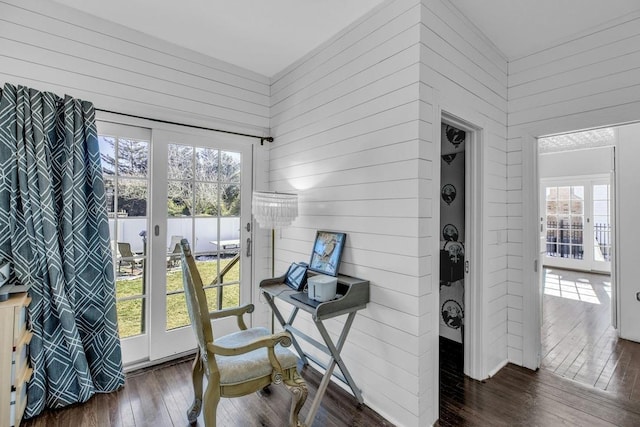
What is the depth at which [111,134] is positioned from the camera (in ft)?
8.18

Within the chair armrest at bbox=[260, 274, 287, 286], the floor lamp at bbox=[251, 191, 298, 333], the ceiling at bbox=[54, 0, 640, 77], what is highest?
the ceiling at bbox=[54, 0, 640, 77]

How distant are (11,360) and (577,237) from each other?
900 centimetres

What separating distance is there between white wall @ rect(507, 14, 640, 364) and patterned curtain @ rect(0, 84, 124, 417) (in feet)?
11.0

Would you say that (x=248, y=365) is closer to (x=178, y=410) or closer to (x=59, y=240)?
(x=178, y=410)

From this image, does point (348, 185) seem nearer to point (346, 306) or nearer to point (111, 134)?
point (346, 306)

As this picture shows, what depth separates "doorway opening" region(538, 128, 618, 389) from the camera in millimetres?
3613

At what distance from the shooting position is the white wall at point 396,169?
1.90 m

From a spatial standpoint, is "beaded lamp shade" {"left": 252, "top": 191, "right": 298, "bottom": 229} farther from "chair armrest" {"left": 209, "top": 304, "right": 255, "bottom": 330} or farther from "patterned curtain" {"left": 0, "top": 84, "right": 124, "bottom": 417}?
"patterned curtain" {"left": 0, "top": 84, "right": 124, "bottom": 417}

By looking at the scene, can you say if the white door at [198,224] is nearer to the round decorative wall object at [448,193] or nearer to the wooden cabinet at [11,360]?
the wooden cabinet at [11,360]

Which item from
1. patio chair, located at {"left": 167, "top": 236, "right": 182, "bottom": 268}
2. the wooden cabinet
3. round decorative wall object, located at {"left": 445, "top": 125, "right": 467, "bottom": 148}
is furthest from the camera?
round decorative wall object, located at {"left": 445, "top": 125, "right": 467, "bottom": 148}

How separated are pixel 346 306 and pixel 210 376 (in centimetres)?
89

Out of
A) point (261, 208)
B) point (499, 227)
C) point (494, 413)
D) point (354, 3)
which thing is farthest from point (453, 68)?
point (494, 413)

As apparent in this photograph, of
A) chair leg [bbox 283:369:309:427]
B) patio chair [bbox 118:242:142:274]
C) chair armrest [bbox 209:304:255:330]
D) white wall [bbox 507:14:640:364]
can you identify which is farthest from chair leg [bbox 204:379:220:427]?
white wall [bbox 507:14:640:364]

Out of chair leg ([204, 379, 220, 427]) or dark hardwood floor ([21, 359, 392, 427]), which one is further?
dark hardwood floor ([21, 359, 392, 427])
